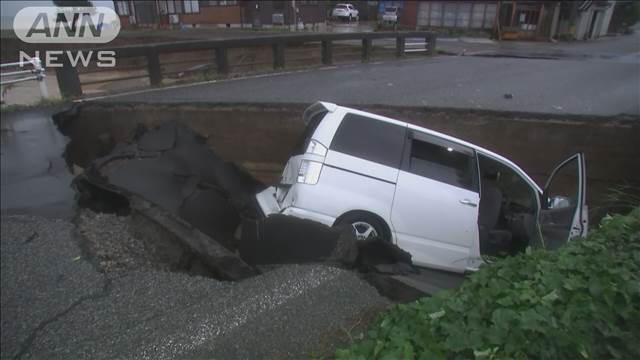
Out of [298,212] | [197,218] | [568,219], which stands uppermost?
[568,219]

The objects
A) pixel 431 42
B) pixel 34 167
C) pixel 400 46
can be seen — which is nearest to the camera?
pixel 34 167

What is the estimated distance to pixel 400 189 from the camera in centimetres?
441

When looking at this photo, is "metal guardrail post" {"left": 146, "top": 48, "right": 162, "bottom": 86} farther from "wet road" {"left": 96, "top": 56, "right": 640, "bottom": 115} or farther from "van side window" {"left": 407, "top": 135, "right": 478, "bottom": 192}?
"van side window" {"left": 407, "top": 135, "right": 478, "bottom": 192}

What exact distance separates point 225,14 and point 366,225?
500 centimetres

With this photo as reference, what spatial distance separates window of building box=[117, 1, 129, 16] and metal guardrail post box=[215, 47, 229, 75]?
524cm

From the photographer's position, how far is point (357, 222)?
4.37m

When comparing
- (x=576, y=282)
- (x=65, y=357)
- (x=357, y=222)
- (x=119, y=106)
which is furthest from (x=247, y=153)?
(x=576, y=282)

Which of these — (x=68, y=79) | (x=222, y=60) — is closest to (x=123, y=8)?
(x=68, y=79)

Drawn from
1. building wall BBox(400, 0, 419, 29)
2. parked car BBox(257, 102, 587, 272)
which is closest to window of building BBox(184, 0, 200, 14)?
parked car BBox(257, 102, 587, 272)

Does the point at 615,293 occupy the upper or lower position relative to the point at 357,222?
upper

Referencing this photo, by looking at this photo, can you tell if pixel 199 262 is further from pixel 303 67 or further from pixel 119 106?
pixel 303 67

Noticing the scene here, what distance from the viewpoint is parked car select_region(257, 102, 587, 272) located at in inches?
170

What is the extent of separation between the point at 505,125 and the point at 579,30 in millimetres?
14836

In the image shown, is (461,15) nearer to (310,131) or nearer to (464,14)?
(464,14)
